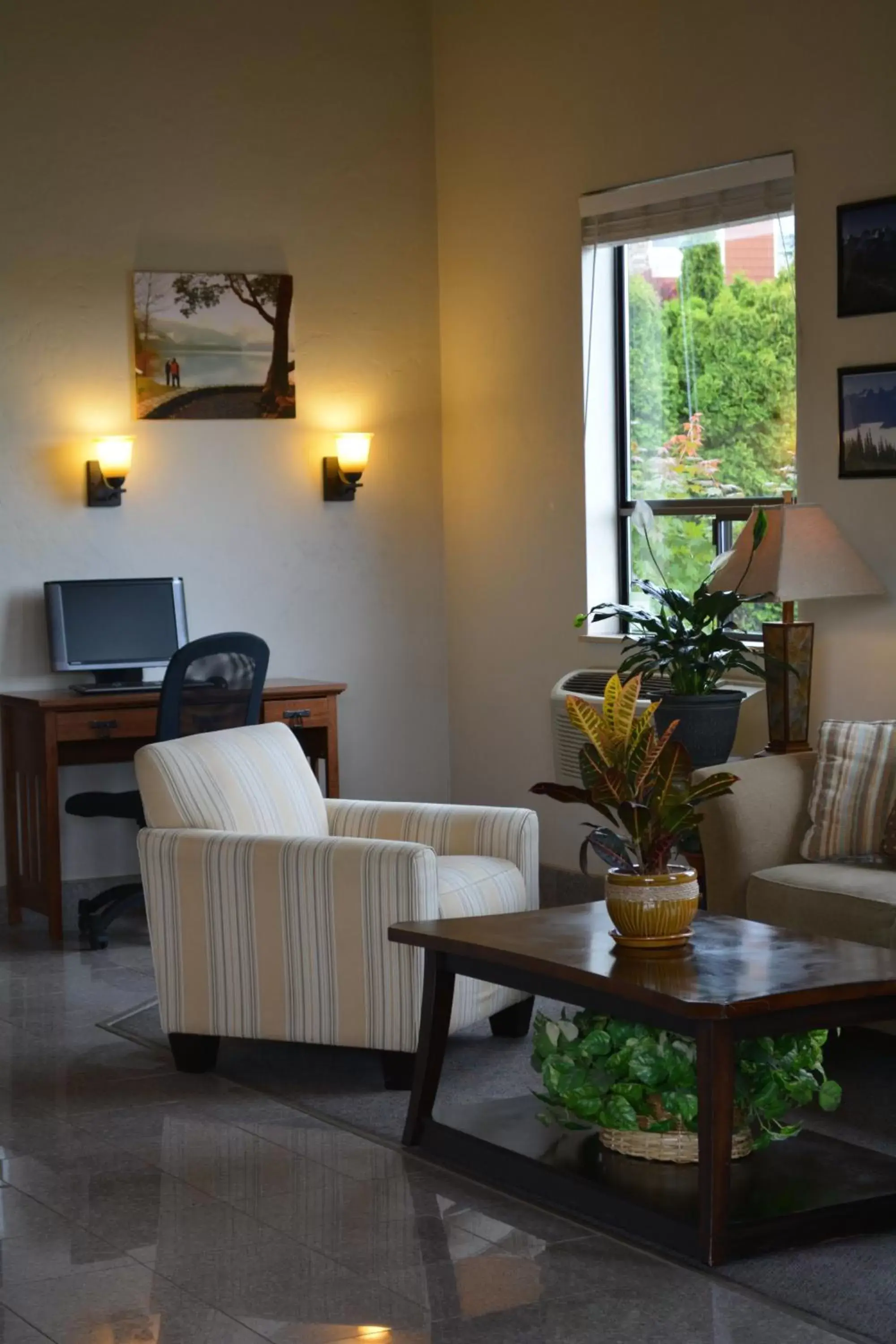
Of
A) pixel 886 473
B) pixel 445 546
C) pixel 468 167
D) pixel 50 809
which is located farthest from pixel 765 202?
pixel 50 809

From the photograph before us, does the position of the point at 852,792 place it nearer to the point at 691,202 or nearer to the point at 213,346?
the point at 691,202

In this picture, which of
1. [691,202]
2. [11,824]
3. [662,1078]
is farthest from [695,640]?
[11,824]

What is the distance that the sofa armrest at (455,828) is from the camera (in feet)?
15.4

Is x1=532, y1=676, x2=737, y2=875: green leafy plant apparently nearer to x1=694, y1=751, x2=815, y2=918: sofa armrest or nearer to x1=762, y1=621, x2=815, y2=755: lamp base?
x1=694, y1=751, x2=815, y2=918: sofa armrest

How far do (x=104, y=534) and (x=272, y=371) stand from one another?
899mm

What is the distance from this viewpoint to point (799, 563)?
194 inches

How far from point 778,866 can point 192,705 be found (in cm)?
209

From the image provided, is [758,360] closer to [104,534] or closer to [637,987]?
[104,534]

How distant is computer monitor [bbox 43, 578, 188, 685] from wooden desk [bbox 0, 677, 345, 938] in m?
0.17

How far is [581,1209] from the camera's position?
3348 millimetres

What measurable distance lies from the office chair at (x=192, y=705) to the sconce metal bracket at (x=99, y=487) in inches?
33.2

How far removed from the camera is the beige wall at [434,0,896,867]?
202 inches

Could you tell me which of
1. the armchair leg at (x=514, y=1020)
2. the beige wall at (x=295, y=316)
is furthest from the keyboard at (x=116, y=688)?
the armchair leg at (x=514, y=1020)

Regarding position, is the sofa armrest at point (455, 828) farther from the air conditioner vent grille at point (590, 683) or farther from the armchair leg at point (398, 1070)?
the air conditioner vent grille at point (590, 683)
